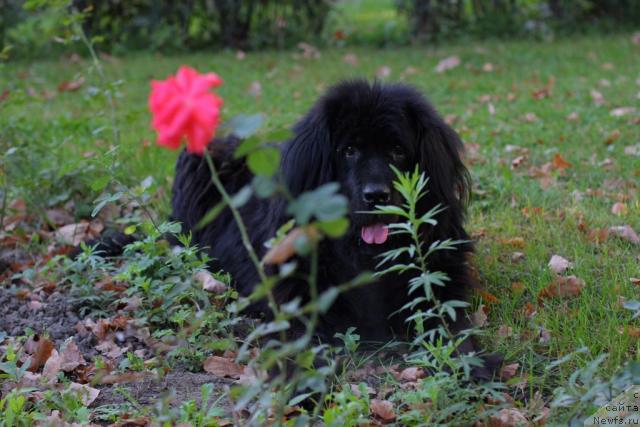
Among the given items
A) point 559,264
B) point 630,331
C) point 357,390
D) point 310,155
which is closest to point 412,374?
point 357,390

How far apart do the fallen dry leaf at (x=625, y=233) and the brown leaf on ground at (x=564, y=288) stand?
2.03ft

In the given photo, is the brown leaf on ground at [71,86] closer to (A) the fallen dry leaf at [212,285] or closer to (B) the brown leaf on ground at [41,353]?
(A) the fallen dry leaf at [212,285]

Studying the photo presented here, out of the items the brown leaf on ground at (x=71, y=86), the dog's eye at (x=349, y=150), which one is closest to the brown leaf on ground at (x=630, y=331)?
the dog's eye at (x=349, y=150)

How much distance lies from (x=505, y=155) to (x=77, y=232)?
116 inches

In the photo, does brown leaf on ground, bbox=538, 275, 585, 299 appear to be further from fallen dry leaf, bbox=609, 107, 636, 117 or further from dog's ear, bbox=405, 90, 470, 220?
fallen dry leaf, bbox=609, 107, 636, 117

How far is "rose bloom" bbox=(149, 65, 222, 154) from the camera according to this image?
149cm

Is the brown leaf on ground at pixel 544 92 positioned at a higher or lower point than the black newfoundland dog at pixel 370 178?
lower

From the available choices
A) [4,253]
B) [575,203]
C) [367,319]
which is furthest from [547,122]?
[4,253]

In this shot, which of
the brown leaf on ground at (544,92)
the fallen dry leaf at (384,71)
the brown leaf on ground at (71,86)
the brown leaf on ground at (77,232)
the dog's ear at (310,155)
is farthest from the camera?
the fallen dry leaf at (384,71)

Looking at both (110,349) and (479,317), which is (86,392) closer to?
(110,349)

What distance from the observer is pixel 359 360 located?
119 inches

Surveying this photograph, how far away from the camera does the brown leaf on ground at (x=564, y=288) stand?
134 inches

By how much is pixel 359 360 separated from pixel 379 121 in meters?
0.97

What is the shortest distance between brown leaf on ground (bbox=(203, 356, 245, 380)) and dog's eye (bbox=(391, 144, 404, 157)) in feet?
3.51
